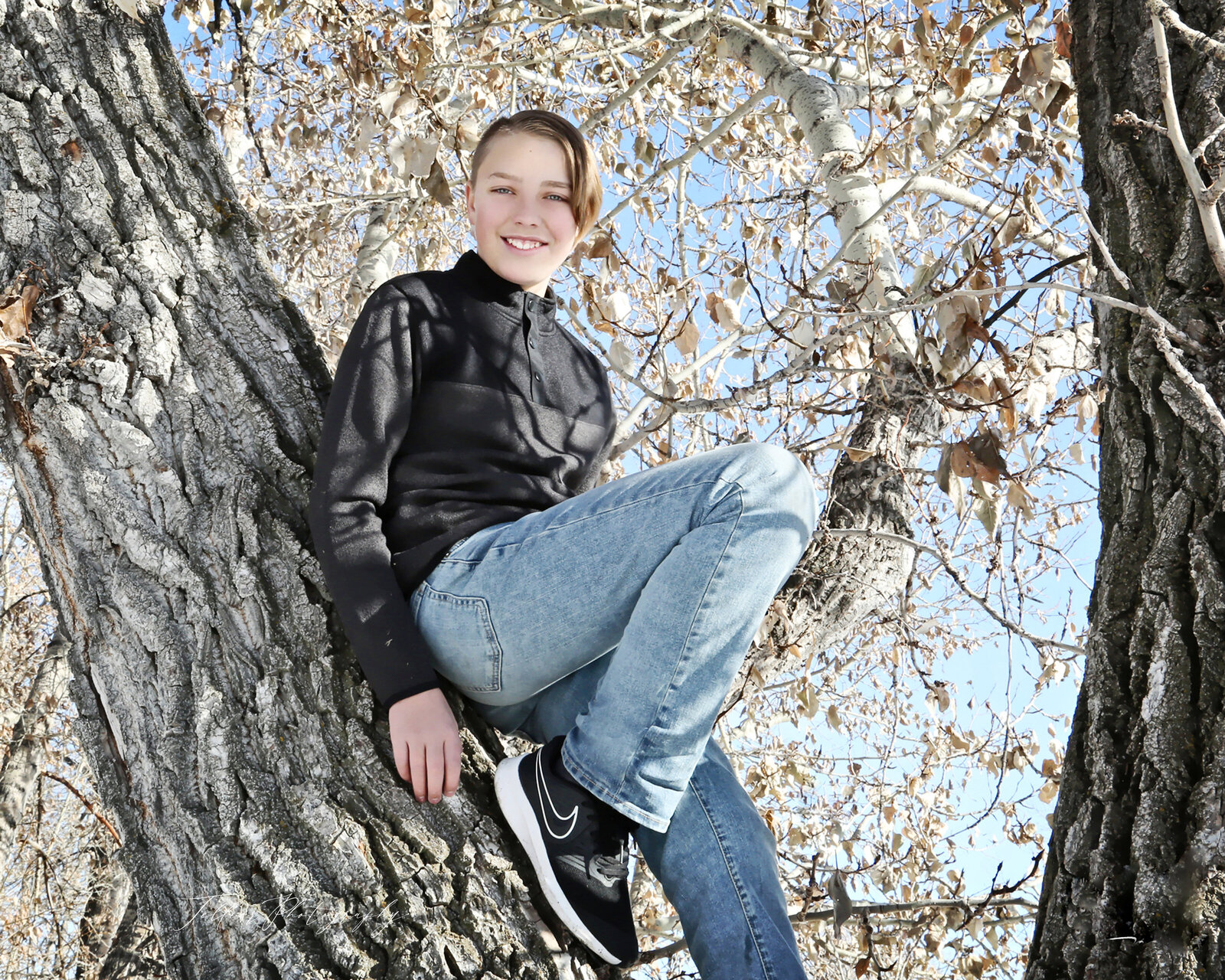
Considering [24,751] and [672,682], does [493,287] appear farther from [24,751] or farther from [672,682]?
[24,751]

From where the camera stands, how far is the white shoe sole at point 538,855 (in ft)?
5.09

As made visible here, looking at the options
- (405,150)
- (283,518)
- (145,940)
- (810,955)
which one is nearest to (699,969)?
(283,518)

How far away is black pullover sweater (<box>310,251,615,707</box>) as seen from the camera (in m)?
1.67

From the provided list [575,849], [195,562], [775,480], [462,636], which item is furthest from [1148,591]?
[195,562]

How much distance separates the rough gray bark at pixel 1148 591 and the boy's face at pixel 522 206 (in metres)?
1.05

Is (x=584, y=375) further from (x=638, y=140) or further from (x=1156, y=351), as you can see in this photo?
(x=638, y=140)

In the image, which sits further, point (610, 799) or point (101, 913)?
point (101, 913)

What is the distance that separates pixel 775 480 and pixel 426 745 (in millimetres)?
736

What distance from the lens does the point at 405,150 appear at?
8.13 ft

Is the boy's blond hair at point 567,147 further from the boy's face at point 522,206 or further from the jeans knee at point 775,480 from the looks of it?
the jeans knee at point 775,480

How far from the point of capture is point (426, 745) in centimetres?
160

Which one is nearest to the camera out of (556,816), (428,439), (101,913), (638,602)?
(556,816)


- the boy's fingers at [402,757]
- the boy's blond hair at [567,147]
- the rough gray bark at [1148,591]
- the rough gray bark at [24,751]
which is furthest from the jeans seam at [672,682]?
the rough gray bark at [24,751]

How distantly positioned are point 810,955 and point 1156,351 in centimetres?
242
